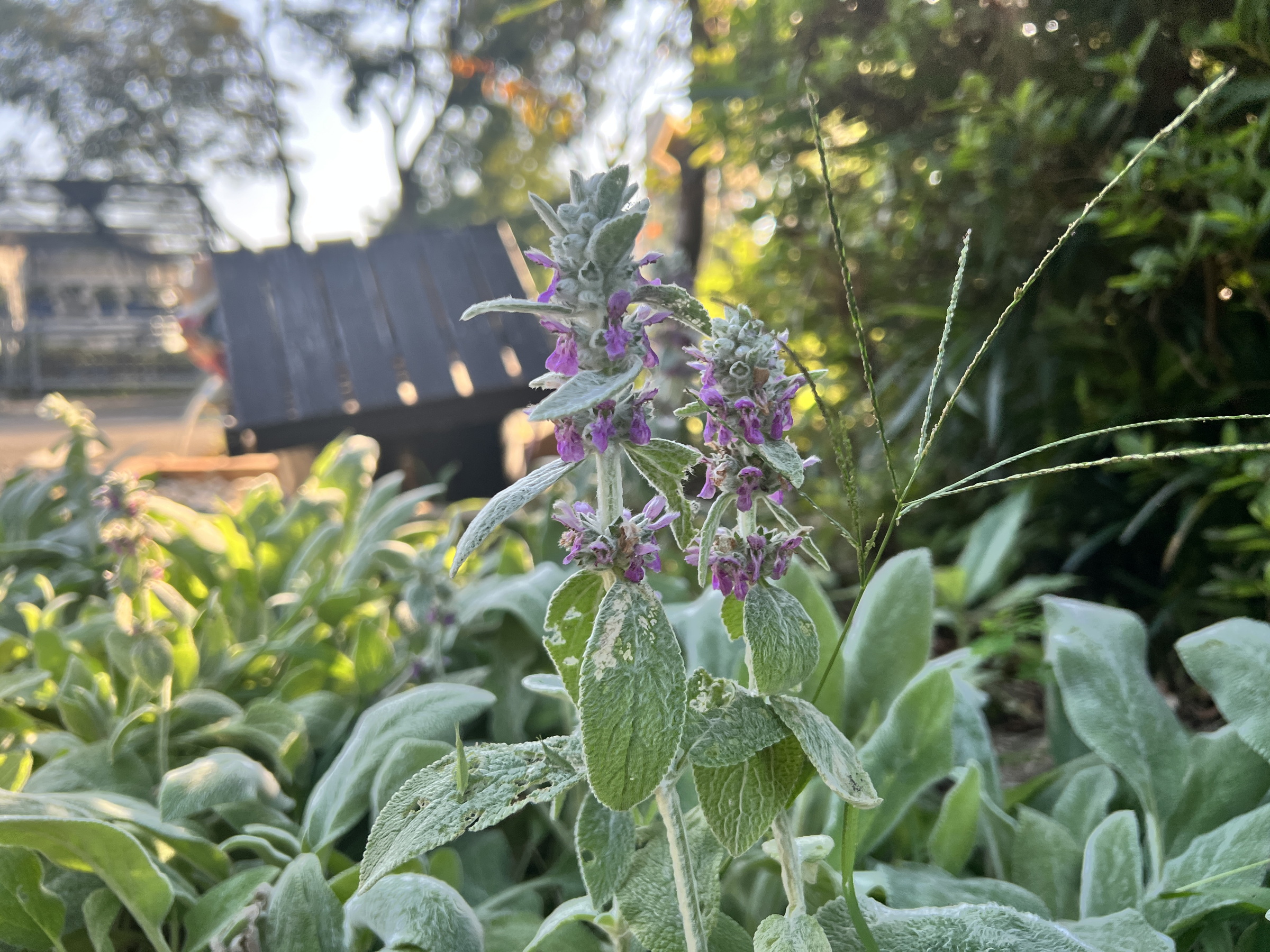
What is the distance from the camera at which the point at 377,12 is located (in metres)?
7.57

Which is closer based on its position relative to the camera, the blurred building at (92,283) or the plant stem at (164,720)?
the plant stem at (164,720)

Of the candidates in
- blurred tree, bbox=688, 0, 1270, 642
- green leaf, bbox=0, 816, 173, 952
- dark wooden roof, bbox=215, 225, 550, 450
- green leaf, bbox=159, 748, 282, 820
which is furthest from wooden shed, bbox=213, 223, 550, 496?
green leaf, bbox=0, 816, 173, 952

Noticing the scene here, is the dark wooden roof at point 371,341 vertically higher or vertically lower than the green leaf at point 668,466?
higher

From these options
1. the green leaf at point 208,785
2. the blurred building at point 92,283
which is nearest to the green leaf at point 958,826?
the green leaf at point 208,785

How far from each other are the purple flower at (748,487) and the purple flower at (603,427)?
8 centimetres

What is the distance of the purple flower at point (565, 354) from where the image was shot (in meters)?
0.42

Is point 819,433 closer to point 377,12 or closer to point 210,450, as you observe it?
point 210,450

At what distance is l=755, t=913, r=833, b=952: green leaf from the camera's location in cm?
41

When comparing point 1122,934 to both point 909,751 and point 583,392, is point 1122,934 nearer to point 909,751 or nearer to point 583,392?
point 909,751

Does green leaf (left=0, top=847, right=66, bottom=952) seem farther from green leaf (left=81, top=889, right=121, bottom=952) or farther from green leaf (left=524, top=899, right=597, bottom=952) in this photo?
green leaf (left=524, top=899, right=597, bottom=952)

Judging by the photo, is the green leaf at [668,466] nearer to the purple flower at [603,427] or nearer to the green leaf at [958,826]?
the purple flower at [603,427]

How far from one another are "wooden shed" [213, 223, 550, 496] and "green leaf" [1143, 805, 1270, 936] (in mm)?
1714

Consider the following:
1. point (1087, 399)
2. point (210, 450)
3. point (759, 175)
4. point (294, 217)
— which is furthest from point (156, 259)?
point (1087, 399)

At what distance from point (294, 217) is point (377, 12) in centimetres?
235
